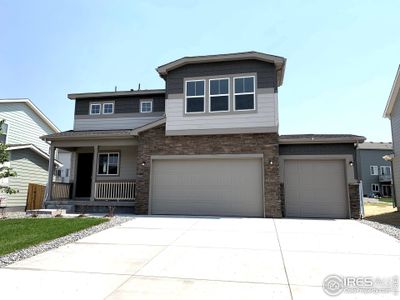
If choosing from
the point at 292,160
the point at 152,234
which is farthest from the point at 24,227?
the point at 292,160

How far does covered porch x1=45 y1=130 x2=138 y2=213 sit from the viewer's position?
1434 cm

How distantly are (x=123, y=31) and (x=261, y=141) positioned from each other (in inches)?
303

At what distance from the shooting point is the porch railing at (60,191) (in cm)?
1523

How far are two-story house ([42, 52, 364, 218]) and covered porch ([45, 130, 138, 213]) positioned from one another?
0.30 feet

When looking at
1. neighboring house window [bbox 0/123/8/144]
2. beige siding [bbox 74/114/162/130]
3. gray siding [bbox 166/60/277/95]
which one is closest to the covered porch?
beige siding [bbox 74/114/162/130]

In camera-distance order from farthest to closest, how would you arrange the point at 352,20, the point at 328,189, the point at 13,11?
the point at 328,189
the point at 13,11
the point at 352,20

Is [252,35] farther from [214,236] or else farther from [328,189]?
[214,236]

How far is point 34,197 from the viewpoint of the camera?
1641cm

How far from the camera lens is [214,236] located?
8.19 metres

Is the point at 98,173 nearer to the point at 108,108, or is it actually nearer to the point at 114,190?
the point at 114,190

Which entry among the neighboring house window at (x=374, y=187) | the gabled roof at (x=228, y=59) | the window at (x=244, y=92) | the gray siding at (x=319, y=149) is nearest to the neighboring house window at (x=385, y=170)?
the neighboring house window at (x=374, y=187)

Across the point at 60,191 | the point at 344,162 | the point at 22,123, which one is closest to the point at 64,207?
the point at 60,191

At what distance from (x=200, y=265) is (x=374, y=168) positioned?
43723mm

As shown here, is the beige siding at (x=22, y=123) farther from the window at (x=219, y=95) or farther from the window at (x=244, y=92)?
the window at (x=244, y=92)
